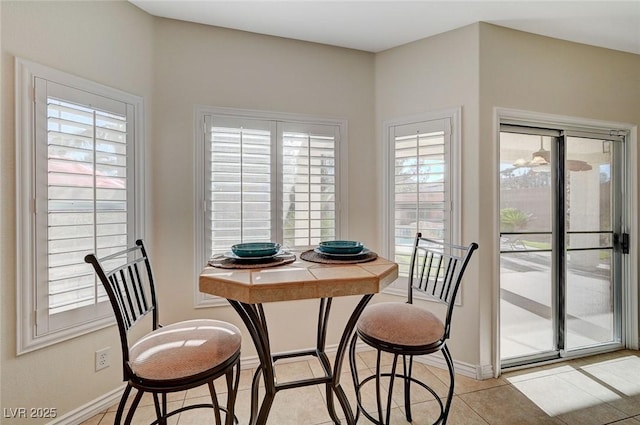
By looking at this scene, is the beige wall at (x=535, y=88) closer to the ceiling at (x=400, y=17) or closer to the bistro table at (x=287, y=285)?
the ceiling at (x=400, y=17)

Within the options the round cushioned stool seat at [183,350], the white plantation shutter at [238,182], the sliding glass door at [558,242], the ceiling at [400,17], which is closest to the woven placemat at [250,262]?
the round cushioned stool seat at [183,350]

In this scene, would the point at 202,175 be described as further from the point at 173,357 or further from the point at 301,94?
the point at 173,357

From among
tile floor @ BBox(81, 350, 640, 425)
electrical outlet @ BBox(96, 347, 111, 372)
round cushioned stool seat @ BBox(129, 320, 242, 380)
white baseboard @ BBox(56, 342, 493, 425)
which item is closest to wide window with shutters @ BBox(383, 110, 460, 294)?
white baseboard @ BBox(56, 342, 493, 425)

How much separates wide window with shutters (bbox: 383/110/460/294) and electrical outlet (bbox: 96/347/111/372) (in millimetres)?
2255

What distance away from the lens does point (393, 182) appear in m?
2.72

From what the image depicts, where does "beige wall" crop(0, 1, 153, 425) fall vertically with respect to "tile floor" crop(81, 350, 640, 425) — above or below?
above

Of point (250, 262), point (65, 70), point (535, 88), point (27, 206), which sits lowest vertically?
point (250, 262)

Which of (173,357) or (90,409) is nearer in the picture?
(173,357)

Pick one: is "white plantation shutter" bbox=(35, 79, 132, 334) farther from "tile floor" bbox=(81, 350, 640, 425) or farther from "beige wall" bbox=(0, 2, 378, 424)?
"tile floor" bbox=(81, 350, 640, 425)

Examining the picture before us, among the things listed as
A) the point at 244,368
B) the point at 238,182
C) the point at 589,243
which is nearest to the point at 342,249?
the point at 238,182

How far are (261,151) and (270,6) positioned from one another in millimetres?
1068

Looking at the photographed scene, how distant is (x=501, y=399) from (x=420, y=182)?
1.73 m

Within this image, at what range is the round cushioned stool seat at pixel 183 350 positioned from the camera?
117cm

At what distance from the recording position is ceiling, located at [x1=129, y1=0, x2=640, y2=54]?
2.11m
